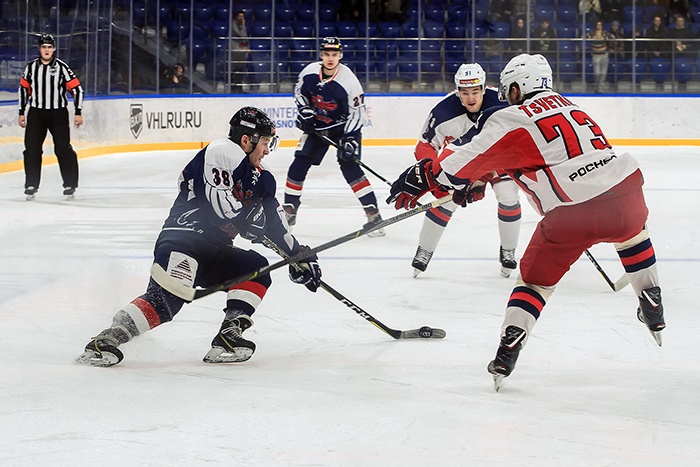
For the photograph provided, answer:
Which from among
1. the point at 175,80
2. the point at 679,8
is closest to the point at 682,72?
the point at 679,8

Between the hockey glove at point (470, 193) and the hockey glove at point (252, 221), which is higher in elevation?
the hockey glove at point (470, 193)

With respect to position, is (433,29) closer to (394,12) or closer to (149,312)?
(394,12)

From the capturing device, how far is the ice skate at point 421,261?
4.66 meters

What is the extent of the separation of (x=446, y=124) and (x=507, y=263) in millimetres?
677

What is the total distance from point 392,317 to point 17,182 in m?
5.13

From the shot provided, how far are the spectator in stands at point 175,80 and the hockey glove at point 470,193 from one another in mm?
8423

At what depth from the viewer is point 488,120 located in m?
2.83

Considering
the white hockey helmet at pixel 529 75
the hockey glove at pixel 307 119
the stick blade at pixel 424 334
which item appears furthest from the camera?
the hockey glove at pixel 307 119

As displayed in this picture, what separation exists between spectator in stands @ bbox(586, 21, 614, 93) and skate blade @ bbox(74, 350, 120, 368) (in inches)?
399

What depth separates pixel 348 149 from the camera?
606cm

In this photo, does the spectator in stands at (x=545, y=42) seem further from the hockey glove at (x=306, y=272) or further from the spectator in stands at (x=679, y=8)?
the hockey glove at (x=306, y=272)

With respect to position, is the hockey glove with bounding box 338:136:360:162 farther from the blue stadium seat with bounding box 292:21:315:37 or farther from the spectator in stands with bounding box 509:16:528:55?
the blue stadium seat with bounding box 292:21:315:37

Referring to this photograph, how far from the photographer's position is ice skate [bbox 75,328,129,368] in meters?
3.00

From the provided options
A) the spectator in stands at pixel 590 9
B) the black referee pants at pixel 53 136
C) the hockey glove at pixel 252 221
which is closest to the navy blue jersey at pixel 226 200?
the hockey glove at pixel 252 221
